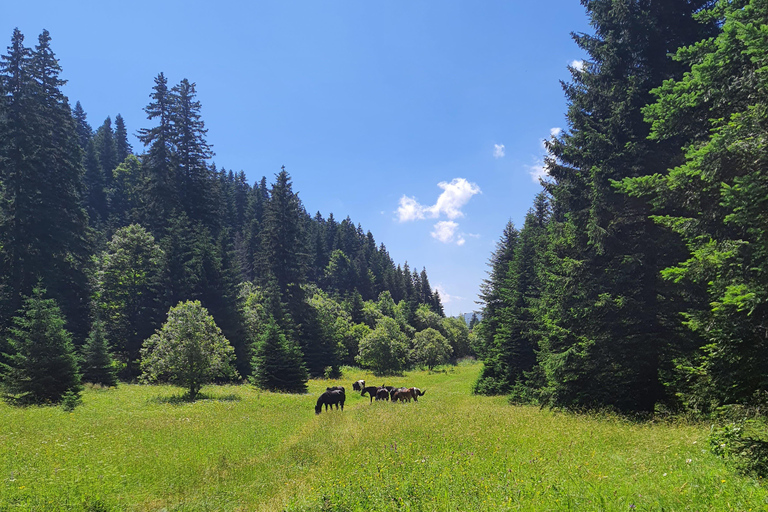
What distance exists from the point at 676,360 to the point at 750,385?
9.68ft

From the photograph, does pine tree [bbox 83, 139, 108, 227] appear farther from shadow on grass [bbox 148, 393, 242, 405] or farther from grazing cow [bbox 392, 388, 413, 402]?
grazing cow [bbox 392, 388, 413, 402]

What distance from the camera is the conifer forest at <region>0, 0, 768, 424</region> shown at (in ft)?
26.8

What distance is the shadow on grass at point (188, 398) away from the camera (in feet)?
66.6

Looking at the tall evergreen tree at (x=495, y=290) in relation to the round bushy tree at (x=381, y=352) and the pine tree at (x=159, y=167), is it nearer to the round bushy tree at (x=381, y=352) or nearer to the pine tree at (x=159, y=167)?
the round bushy tree at (x=381, y=352)

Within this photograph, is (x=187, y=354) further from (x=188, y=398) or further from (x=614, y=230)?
(x=614, y=230)

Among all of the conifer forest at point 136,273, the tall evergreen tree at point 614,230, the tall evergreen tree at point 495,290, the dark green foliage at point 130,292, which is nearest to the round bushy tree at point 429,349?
the conifer forest at point 136,273

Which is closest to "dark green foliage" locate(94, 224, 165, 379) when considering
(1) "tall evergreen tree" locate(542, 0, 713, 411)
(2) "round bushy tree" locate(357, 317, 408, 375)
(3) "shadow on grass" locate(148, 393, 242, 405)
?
Answer: (3) "shadow on grass" locate(148, 393, 242, 405)

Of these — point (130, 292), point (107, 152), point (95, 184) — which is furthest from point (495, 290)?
point (107, 152)

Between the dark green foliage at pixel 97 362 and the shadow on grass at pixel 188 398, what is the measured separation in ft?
22.0

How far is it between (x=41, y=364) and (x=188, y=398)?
7309mm

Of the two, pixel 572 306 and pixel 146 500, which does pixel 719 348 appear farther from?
pixel 146 500

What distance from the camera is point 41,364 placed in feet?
59.3

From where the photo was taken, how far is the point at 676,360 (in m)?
10.8

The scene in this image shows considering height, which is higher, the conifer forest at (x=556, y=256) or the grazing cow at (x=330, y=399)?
the conifer forest at (x=556, y=256)
